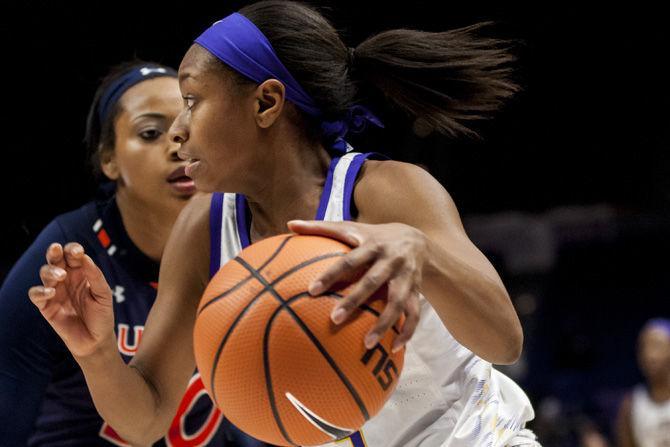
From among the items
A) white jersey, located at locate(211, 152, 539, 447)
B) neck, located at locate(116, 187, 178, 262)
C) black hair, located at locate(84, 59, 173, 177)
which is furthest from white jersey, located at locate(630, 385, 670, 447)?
white jersey, located at locate(211, 152, 539, 447)

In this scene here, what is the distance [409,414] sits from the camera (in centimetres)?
237

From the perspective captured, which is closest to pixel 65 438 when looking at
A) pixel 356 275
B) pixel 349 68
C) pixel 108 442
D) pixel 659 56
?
pixel 108 442

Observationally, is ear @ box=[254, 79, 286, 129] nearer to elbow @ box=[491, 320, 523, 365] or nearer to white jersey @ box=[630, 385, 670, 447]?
elbow @ box=[491, 320, 523, 365]

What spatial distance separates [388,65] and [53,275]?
100 cm

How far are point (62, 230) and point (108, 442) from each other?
2.61 feet

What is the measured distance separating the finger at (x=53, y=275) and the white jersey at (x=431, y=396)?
63 centimetres

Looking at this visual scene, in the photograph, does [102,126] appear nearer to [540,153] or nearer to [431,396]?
[431,396]

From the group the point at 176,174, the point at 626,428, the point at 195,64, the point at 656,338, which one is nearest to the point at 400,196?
the point at 195,64

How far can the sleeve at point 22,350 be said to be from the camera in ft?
10.9

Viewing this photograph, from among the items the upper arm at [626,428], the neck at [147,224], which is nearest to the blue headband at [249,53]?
the neck at [147,224]

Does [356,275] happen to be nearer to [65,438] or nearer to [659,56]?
[65,438]

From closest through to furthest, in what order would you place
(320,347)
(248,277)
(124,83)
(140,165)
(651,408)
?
(320,347) < (248,277) < (140,165) < (124,83) < (651,408)

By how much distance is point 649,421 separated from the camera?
726 cm

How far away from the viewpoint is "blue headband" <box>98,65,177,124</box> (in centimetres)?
360
